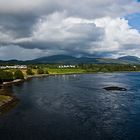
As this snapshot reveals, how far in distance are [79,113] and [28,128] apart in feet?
69.2

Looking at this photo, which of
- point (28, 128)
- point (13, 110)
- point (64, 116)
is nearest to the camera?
point (28, 128)

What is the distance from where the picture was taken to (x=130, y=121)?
71938 mm

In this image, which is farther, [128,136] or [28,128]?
[28,128]

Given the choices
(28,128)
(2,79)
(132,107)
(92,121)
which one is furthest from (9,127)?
(2,79)

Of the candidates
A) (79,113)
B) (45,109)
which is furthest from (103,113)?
(45,109)

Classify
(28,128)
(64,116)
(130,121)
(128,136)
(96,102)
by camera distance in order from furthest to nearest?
(96,102) < (64,116) < (130,121) < (28,128) < (128,136)

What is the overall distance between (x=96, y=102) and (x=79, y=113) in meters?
22.4

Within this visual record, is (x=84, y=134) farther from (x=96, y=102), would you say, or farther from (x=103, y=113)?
(x=96, y=102)

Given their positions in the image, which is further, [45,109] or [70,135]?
[45,109]

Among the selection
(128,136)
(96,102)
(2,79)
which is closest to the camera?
(128,136)

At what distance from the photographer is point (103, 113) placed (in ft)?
272

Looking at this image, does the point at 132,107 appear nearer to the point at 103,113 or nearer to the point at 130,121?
the point at 103,113

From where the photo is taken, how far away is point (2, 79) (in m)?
193

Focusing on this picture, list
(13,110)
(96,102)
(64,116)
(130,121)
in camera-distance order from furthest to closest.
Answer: (96,102) < (13,110) < (64,116) < (130,121)
